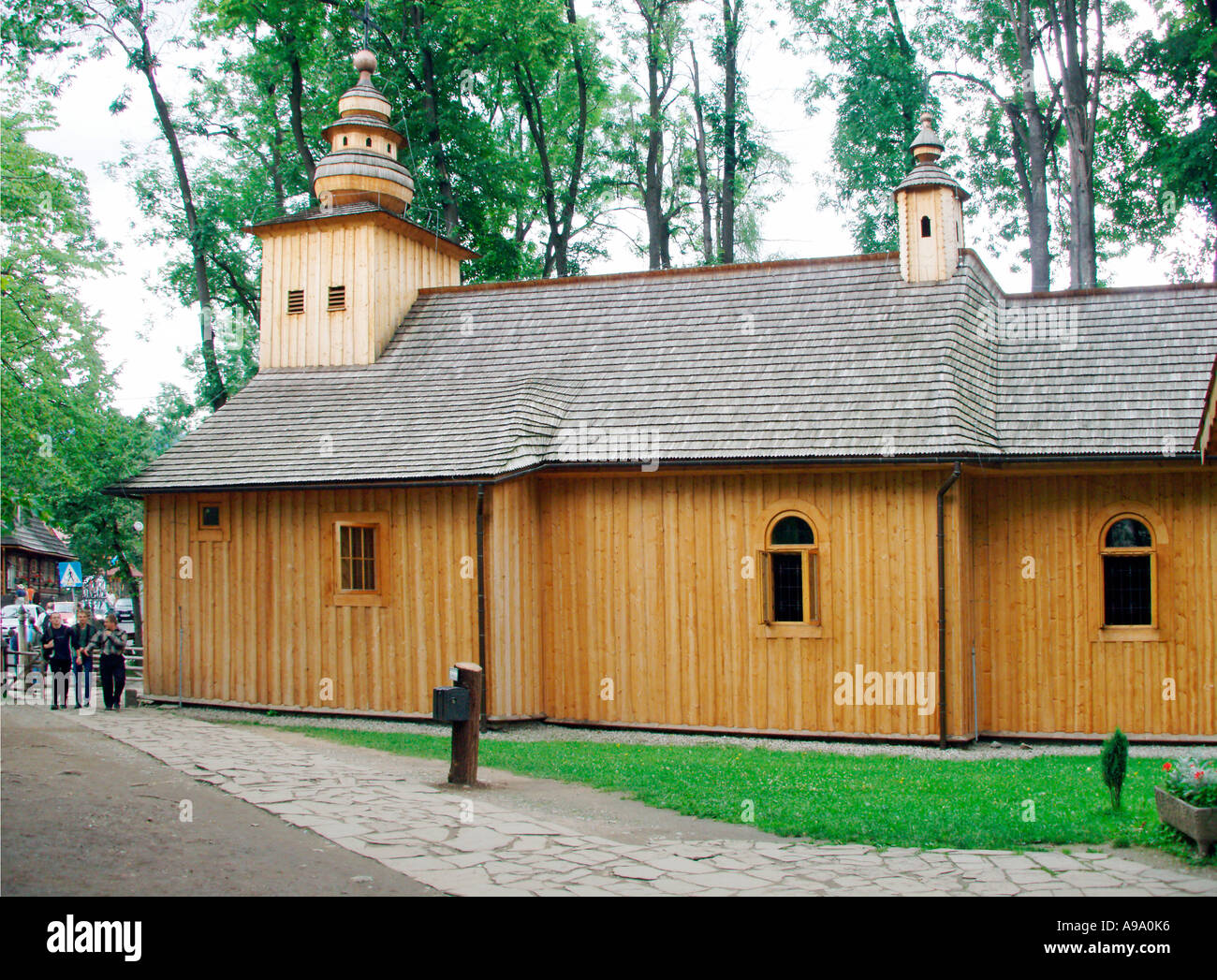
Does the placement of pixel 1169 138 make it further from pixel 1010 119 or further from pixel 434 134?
pixel 434 134

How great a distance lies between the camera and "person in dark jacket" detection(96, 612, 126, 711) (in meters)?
16.3

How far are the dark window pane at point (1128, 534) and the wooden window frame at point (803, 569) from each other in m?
3.70

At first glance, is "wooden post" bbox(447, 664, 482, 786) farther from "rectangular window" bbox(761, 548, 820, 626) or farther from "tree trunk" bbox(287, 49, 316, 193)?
"tree trunk" bbox(287, 49, 316, 193)

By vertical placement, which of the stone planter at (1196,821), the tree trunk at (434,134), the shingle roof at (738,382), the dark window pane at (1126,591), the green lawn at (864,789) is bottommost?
the green lawn at (864,789)

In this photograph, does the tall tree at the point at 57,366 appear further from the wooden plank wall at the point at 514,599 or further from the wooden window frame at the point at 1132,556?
the wooden window frame at the point at 1132,556

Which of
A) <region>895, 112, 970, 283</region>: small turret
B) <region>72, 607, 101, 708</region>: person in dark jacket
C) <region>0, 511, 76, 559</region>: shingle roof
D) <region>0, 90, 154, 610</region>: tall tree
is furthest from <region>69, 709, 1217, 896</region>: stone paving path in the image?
<region>0, 511, 76, 559</region>: shingle roof

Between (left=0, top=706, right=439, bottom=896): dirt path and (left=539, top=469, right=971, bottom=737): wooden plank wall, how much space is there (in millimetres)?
6498

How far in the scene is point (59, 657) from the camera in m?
16.4

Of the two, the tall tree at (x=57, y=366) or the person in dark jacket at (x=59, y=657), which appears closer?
the person in dark jacket at (x=59, y=657)

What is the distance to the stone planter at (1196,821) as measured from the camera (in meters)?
7.15

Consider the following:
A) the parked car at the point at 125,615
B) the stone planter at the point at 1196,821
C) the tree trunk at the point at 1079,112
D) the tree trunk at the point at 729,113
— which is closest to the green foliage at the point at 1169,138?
the tree trunk at the point at 1079,112
